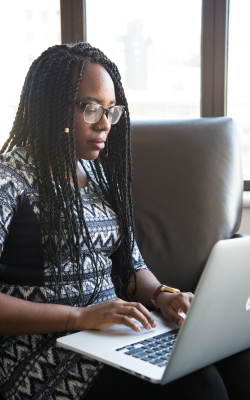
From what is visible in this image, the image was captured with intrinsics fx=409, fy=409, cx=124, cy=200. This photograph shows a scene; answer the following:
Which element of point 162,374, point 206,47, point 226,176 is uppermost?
point 206,47

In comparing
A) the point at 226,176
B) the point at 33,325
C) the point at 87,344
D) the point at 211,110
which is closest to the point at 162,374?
the point at 87,344

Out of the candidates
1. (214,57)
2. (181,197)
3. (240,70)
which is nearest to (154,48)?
(214,57)

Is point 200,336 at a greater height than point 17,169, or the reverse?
point 17,169

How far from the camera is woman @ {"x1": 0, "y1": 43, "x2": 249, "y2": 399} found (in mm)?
802

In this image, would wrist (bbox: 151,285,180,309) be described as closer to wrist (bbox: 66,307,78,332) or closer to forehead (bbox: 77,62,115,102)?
wrist (bbox: 66,307,78,332)

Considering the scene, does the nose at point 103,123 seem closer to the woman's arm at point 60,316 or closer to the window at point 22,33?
the woman's arm at point 60,316

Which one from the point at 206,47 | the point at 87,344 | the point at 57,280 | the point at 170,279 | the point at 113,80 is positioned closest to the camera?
the point at 87,344

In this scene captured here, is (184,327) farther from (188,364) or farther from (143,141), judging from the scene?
(143,141)

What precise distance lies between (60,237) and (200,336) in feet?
1.36

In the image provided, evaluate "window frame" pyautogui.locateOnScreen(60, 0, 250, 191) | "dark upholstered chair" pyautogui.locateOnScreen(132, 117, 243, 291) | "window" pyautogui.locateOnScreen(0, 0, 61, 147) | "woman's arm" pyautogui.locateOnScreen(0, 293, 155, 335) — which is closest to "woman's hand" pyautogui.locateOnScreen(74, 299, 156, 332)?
"woman's arm" pyautogui.locateOnScreen(0, 293, 155, 335)

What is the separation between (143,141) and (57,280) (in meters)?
0.63

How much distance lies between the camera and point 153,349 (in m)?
0.71

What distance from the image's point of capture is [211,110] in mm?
1968

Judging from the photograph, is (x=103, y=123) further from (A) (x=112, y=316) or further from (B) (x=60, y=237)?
(A) (x=112, y=316)
